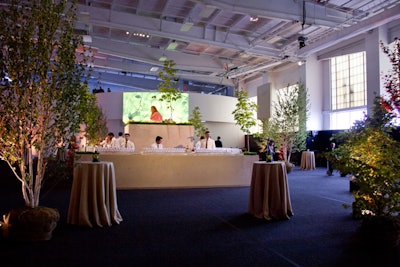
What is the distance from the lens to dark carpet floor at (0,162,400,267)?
3318 millimetres

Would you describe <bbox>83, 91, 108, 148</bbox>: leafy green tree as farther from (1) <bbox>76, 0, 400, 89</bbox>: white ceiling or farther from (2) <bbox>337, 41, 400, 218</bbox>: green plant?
(2) <bbox>337, 41, 400, 218</bbox>: green plant

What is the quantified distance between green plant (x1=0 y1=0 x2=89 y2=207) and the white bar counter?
4060mm

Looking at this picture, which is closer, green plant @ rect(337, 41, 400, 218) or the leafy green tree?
green plant @ rect(337, 41, 400, 218)

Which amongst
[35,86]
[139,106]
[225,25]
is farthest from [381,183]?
[139,106]

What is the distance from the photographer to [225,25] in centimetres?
1398

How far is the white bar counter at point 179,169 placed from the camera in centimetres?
830

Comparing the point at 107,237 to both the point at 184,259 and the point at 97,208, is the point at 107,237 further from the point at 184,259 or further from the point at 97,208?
the point at 184,259

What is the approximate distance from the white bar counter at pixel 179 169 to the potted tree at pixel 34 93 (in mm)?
4091

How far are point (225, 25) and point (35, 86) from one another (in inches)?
437

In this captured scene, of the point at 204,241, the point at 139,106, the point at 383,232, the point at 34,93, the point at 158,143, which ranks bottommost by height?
the point at 204,241

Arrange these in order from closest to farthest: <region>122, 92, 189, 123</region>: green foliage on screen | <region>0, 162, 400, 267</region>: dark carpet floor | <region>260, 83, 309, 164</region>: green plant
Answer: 1. <region>0, 162, 400, 267</region>: dark carpet floor
2. <region>260, 83, 309, 164</region>: green plant
3. <region>122, 92, 189, 123</region>: green foliage on screen

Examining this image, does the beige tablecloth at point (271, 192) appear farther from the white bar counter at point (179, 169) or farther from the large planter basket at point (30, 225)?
the white bar counter at point (179, 169)

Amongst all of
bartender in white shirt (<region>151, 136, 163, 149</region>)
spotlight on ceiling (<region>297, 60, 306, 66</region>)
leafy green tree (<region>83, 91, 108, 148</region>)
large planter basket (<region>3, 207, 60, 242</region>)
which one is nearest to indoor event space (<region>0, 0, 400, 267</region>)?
large planter basket (<region>3, 207, 60, 242</region>)

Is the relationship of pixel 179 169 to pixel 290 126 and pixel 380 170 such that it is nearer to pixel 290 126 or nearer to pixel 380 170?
pixel 380 170
